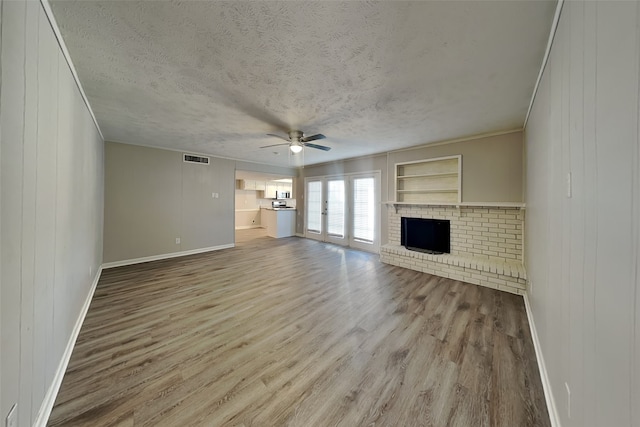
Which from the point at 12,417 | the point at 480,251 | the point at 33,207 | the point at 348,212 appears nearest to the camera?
the point at 12,417

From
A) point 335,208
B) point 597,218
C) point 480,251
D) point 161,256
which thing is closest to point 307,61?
point 597,218

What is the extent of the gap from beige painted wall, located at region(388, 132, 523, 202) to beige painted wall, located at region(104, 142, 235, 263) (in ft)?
17.5

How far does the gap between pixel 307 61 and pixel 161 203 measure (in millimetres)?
4601

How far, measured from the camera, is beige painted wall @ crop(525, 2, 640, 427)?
24.7 inches

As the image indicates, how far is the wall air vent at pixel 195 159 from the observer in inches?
199

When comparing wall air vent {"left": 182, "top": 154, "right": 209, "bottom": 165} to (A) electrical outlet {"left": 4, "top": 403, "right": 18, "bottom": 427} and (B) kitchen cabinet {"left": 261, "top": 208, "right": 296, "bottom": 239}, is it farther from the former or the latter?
(A) electrical outlet {"left": 4, "top": 403, "right": 18, "bottom": 427}

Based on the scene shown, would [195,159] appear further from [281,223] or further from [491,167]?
[491,167]

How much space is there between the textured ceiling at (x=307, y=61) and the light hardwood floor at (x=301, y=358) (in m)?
2.47

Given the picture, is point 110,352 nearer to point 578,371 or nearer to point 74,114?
point 74,114

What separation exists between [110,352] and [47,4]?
2533 millimetres

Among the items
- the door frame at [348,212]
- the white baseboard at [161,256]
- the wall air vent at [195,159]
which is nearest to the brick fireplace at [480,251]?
the door frame at [348,212]

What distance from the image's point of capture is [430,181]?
14.6ft

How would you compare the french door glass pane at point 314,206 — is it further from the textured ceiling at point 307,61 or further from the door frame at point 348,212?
the textured ceiling at point 307,61

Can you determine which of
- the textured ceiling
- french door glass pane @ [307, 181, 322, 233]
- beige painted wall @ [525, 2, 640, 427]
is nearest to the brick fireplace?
the textured ceiling
